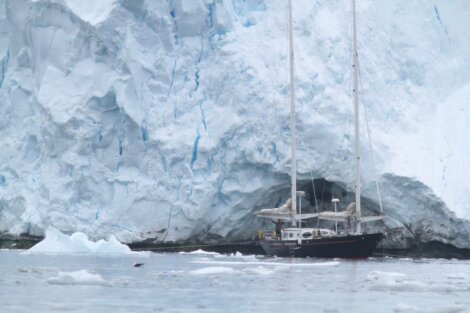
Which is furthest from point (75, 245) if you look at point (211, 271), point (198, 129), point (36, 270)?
point (211, 271)

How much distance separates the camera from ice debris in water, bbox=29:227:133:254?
26031 mm

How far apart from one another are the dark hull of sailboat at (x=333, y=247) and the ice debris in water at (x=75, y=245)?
4068mm

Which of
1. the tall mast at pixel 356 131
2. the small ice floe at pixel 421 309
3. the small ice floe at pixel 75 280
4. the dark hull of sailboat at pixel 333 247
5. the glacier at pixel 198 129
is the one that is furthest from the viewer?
the glacier at pixel 198 129

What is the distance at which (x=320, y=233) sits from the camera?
2714 cm

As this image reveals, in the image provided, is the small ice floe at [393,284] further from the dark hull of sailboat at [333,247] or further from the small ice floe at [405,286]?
the dark hull of sailboat at [333,247]

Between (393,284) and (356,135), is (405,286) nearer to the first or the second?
(393,284)

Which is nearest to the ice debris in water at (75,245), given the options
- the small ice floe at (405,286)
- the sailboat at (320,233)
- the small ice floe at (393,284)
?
the sailboat at (320,233)

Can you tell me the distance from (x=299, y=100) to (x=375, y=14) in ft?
13.9

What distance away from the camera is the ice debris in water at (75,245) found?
26031 millimetres

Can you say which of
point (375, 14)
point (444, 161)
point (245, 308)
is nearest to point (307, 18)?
point (375, 14)

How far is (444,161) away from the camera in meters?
27.6

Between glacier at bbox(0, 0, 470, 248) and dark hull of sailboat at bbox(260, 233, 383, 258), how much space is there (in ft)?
5.86

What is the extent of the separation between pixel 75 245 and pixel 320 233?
20.9 ft

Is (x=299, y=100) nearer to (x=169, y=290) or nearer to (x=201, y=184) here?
(x=201, y=184)
